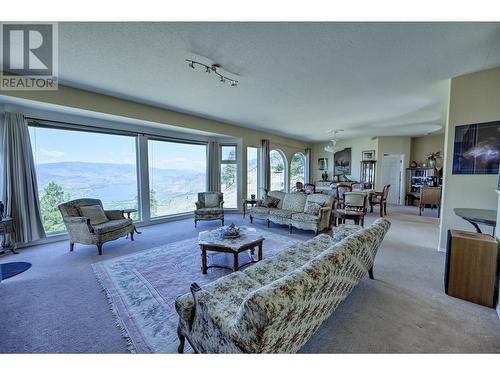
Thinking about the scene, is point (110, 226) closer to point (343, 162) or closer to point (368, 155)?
point (343, 162)

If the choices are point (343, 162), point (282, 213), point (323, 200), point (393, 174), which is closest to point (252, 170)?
point (282, 213)

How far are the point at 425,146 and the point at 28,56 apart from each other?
11888mm

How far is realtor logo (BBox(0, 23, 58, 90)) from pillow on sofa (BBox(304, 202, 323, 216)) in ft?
15.5

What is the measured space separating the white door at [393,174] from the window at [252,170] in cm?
559

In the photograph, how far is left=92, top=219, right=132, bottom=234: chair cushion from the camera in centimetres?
350

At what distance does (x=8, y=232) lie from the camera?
3219mm

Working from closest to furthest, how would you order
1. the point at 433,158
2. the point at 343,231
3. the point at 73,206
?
the point at 343,231
the point at 73,206
the point at 433,158

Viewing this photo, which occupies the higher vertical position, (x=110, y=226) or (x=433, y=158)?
(x=433, y=158)

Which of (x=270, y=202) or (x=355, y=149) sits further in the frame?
(x=355, y=149)

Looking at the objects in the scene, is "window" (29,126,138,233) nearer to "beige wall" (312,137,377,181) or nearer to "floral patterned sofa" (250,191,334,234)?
"floral patterned sofa" (250,191,334,234)
